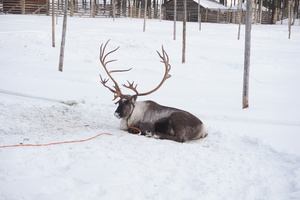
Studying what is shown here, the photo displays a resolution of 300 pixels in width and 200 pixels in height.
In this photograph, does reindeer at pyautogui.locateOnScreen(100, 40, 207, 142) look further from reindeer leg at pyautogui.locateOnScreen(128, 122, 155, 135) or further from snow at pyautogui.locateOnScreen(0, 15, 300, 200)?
snow at pyautogui.locateOnScreen(0, 15, 300, 200)

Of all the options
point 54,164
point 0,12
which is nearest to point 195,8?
point 0,12

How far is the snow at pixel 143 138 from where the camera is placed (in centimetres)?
340

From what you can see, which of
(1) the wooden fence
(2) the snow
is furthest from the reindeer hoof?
(1) the wooden fence

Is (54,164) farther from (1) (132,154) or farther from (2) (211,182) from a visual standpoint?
(2) (211,182)

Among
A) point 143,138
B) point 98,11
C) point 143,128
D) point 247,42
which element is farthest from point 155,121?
point 98,11

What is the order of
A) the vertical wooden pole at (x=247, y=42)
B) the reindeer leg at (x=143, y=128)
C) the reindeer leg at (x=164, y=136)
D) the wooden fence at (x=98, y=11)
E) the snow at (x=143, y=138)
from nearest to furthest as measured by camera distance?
the snow at (x=143, y=138) → the reindeer leg at (x=164, y=136) → the reindeer leg at (x=143, y=128) → the vertical wooden pole at (x=247, y=42) → the wooden fence at (x=98, y=11)

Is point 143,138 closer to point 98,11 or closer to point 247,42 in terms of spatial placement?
point 247,42

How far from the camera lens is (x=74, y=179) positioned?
3.38 meters

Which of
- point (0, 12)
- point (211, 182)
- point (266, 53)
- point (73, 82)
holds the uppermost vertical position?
point (0, 12)

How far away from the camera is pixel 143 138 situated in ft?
16.4

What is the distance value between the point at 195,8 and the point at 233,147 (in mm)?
33367

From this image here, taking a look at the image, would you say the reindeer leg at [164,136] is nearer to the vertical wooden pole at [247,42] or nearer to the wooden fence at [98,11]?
the vertical wooden pole at [247,42]

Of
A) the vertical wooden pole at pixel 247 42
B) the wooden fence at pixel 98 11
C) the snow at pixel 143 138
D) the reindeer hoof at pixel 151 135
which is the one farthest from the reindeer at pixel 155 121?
the wooden fence at pixel 98 11

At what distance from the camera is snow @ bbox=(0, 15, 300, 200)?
340cm
